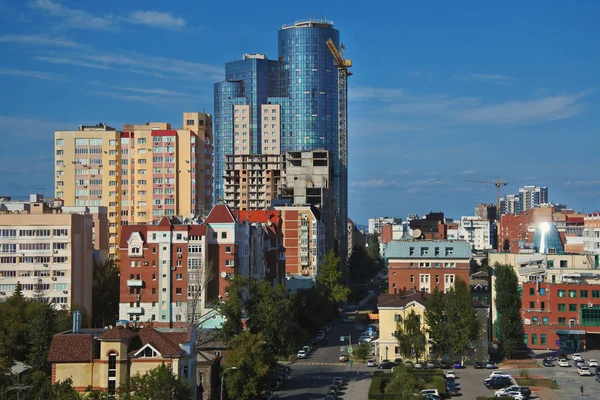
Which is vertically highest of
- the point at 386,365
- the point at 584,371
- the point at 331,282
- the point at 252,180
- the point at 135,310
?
the point at 252,180

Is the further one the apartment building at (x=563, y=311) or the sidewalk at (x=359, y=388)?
the apartment building at (x=563, y=311)

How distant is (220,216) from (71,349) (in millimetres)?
38625

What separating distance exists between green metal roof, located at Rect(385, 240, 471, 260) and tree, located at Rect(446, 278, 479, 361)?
2313cm

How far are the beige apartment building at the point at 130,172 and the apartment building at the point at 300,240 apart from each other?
777 inches

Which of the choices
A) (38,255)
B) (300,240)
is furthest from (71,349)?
(300,240)

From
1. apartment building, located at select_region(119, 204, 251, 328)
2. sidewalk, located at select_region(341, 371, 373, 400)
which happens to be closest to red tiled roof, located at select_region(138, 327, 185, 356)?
sidewalk, located at select_region(341, 371, 373, 400)

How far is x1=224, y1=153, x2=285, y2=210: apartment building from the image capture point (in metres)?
189

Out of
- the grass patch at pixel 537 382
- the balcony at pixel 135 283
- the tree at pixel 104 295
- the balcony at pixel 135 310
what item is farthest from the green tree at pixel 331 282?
the grass patch at pixel 537 382

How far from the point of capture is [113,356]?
56.4m

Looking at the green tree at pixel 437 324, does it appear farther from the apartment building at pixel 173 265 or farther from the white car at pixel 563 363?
the apartment building at pixel 173 265

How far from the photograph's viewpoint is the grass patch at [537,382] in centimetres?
7988

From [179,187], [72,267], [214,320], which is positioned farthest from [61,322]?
[179,187]

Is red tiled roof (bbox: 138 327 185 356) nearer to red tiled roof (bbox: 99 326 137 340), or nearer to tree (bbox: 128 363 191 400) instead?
red tiled roof (bbox: 99 326 137 340)

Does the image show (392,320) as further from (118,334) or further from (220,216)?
(118,334)
